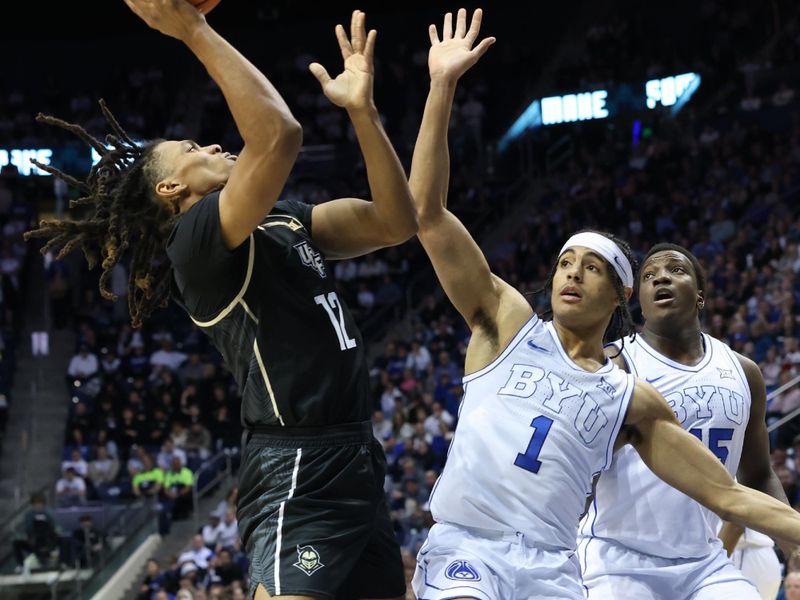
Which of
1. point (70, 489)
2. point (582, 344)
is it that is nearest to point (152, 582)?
point (70, 489)

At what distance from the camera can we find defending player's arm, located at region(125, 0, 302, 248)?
136 inches

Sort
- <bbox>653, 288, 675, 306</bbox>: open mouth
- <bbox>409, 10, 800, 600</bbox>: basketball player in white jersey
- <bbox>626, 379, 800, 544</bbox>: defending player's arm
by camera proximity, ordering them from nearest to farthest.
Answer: <bbox>409, 10, 800, 600</bbox>: basketball player in white jersey → <bbox>626, 379, 800, 544</bbox>: defending player's arm → <bbox>653, 288, 675, 306</bbox>: open mouth

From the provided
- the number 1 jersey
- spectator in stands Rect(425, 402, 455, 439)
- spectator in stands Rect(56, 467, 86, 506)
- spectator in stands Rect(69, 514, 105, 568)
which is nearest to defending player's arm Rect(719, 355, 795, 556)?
the number 1 jersey

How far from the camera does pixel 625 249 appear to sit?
4578 millimetres

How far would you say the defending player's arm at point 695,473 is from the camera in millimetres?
4141

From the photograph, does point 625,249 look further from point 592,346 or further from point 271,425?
point 271,425

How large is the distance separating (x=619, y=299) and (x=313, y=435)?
1403 millimetres

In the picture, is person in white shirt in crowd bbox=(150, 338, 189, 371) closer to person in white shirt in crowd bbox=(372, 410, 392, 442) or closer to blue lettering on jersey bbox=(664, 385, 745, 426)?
person in white shirt in crowd bbox=(372, 410, 392, 442)

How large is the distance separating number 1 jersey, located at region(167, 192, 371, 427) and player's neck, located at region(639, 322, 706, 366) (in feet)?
6.47

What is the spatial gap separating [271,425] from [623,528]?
177 cm

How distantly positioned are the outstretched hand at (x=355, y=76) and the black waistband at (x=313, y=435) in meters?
0.98

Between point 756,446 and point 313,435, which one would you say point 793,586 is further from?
point 313,435

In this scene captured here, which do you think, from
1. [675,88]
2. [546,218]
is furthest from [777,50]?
[546,218]

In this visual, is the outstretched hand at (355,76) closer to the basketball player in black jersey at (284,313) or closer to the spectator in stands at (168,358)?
the basketball player in black jersey at (284,313)
